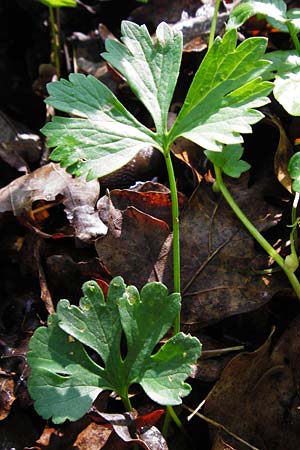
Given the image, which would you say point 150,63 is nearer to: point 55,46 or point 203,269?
point 203,269

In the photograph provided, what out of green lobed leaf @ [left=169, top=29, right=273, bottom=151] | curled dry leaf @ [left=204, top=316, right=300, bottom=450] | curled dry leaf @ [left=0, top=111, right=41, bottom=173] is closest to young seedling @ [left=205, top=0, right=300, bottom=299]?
green lobed leaf @ [left=169, top=29, right=273, bottom=151]

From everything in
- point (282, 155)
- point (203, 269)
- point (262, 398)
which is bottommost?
point (262, 398)

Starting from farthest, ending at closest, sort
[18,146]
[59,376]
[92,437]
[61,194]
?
1. [18,146]
2. [61,194]
3. [92,437]
4. [59,376]

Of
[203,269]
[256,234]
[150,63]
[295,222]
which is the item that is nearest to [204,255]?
[203,269]

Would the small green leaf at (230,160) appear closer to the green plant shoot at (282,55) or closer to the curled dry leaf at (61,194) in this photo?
the green plant shoot at (282,55)

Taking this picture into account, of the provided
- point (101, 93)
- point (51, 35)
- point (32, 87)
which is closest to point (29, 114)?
point (32, 87)

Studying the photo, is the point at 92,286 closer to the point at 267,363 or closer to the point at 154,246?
the point at 154,246
